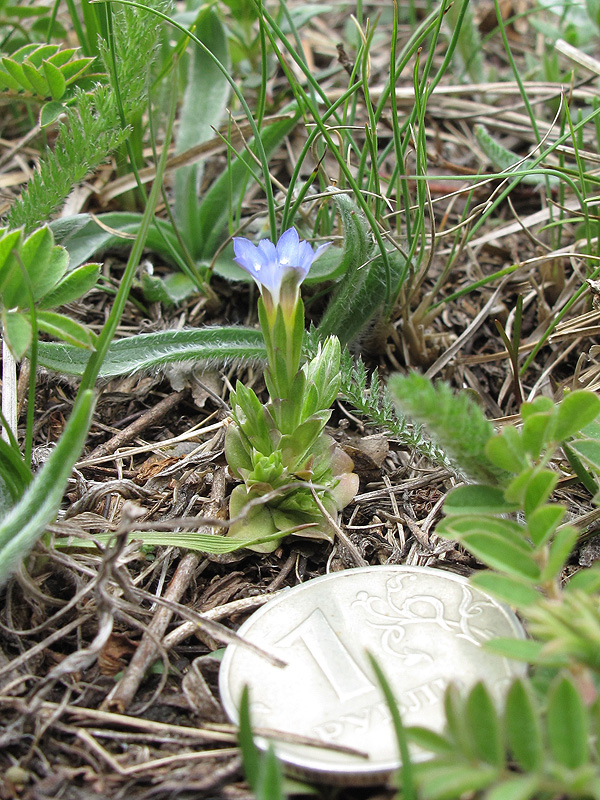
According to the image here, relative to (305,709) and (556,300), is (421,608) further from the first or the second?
(556,300)

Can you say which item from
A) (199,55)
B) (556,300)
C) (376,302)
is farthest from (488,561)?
(199,55)

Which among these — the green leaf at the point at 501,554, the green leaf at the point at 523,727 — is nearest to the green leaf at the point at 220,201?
the green leaf at the point at 501,554

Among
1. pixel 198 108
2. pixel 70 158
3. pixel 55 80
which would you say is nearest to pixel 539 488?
pixel 70 158

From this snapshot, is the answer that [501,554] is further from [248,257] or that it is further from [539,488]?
[248,257]

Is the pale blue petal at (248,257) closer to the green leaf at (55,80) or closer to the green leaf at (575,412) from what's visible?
the green leaf at (575,412)

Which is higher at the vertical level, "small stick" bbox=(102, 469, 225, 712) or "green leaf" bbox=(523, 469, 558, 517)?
"green leaf" bbox=(523, 469, 558, 517)

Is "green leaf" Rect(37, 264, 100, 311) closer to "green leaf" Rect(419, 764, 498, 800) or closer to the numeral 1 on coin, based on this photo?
the numeral 1 on coin

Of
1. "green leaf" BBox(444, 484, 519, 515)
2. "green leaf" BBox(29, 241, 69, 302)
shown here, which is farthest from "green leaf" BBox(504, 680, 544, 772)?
"green leaf" BBox(29, 241, 69, 302)
